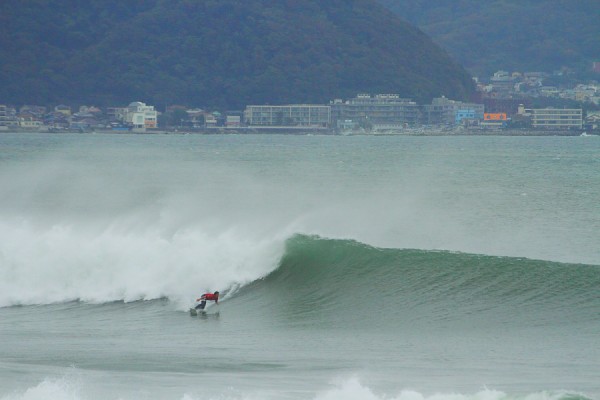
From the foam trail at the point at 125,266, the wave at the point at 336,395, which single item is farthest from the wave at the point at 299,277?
the wave at the point at 336,395

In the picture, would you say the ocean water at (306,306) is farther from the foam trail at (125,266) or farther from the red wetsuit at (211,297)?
the red wetsuit at (211,297)

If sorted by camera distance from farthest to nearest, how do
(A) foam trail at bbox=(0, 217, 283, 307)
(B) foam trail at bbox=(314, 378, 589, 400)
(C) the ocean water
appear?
(A) foam trail at bbox=(0, 217, 283, 307), (C) the ocean water, (B) foam trail at bbox=(314, 378, 589, 400)

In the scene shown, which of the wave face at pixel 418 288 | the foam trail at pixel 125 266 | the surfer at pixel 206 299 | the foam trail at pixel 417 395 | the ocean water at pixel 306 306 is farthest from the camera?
the foam trail at pixel 125 266

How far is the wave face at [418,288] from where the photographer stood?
22.3 meters

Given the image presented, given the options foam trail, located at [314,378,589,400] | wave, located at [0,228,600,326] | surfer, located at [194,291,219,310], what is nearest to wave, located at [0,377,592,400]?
foam trail, located at [314,378,589,400]

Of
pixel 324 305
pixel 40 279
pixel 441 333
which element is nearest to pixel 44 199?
pixel 40 279

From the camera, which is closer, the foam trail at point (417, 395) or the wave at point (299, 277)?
the foam trail at point (417, 395)

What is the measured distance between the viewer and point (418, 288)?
25.2m

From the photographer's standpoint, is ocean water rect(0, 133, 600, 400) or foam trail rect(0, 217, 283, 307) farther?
foam trail rect(0, 217, 283, 307)

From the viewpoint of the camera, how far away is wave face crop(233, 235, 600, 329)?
22.3 m

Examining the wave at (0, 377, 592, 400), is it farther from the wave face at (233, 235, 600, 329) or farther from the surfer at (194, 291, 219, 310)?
the surfer at (194, 291, 219, 310)

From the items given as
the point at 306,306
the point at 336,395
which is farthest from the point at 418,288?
the point at 336,395

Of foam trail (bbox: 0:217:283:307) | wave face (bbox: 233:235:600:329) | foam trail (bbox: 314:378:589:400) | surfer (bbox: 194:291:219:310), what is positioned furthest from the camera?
foam trail (bbox: 0:217:283:307)

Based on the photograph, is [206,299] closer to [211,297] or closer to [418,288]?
[211,297]
